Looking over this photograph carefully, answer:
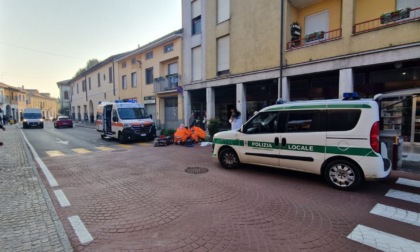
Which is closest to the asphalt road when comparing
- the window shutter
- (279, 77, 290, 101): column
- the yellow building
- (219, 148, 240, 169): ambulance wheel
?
(219, 148, 240, 169): ambulance wheel

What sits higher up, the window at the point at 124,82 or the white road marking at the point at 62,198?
the window at the point at 124,82

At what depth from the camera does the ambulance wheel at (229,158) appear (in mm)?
7061

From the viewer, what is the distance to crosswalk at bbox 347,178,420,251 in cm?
303

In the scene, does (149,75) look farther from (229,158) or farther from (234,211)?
(234,211)

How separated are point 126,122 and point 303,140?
10909 millimetres

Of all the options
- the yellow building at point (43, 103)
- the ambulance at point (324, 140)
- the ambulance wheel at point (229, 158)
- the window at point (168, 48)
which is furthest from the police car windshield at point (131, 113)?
the yellow building at point (43, 103)

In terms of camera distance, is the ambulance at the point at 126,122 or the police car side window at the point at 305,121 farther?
the ambulance at the point at 126,122

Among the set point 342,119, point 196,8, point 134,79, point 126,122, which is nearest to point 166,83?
point 196,8

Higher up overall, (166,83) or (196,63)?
(196,63)

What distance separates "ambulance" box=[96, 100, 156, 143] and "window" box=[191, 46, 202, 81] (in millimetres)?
5217

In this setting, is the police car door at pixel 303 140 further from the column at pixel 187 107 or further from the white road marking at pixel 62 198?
the column at pixel 187 107

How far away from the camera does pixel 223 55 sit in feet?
51.3

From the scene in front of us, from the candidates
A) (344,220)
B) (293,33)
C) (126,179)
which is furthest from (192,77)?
(344,220)

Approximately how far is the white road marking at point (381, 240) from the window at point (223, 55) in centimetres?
1318
